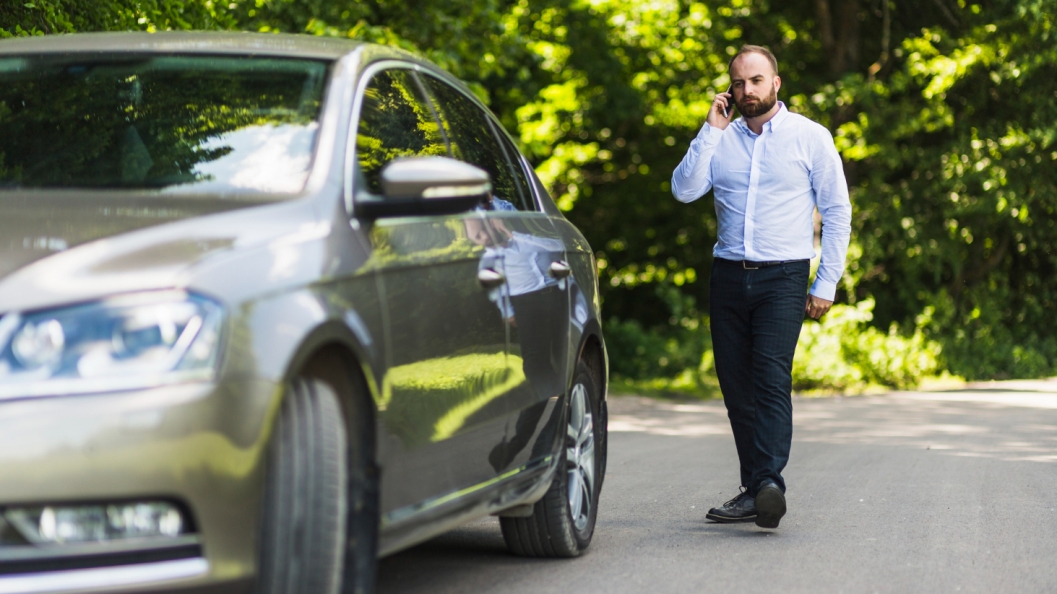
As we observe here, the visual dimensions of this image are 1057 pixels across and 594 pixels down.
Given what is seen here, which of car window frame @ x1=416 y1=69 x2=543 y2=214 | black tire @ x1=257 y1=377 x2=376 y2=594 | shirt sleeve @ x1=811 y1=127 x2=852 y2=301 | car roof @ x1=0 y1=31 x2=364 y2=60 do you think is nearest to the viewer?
black tire @ x1=257 y1=377 x2=376 y2=594

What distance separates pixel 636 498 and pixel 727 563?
6.28 feet

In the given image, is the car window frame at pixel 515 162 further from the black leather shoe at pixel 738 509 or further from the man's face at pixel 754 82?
the black leather shoe at pixel 738 509

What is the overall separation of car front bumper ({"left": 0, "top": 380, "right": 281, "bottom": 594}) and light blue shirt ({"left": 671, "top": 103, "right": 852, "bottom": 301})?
12.2 ft

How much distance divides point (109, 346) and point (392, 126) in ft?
5.13

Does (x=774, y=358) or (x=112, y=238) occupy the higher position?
(x=112, y=238)

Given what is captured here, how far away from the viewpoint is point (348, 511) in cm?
328

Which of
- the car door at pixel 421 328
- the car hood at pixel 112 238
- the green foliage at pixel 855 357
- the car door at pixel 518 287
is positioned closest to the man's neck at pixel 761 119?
the car door at pixel 518 287

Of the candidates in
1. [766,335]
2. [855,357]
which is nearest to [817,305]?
[766,335]

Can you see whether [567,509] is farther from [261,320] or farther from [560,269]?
[261,320]

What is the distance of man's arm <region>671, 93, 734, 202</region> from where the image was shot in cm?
634

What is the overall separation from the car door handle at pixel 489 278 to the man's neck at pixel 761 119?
2.36 metres

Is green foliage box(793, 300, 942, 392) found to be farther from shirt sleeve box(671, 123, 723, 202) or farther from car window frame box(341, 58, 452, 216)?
car window frame box(341, 58, 452, 216)

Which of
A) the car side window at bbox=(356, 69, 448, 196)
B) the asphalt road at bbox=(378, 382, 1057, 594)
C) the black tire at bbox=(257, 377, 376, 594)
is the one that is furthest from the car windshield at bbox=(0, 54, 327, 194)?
the asphalt road at bbox=(378, 382, 1057, 594)

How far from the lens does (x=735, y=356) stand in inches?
251
